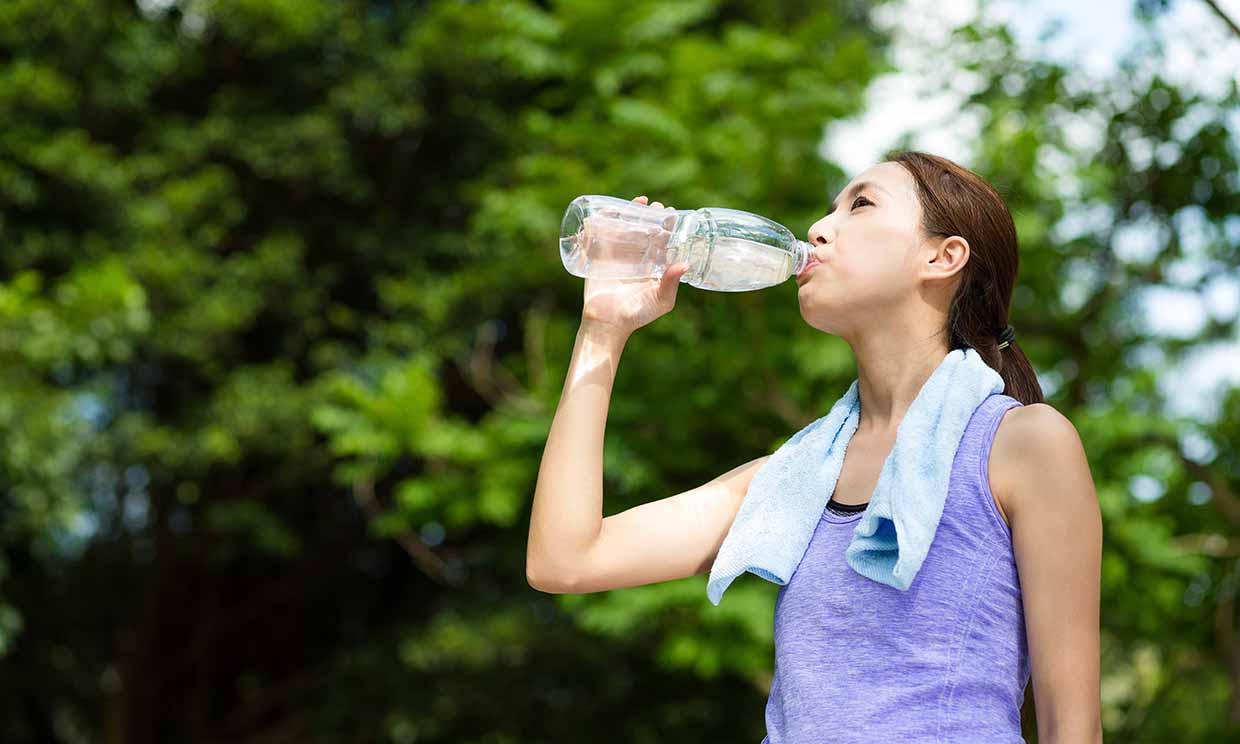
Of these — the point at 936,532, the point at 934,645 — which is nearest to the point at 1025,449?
the point at 936,532

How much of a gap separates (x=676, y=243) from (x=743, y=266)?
0.36 feet

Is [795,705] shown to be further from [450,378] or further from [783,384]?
[450,378]

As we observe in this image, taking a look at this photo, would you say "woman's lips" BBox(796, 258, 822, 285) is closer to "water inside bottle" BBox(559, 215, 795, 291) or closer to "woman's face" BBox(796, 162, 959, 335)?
"woman's face" BBox(796, 162, 959, 335)

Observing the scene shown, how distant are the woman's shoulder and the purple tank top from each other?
1cm

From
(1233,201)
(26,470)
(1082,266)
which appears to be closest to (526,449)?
(26,470)

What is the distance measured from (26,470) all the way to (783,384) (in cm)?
375

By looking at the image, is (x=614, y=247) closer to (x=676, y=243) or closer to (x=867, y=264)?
(x=676, y=243)

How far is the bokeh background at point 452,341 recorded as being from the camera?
20.3ft

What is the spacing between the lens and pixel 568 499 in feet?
5.27

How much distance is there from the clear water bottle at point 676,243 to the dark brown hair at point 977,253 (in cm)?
24

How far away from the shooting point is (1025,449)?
4.49 ft

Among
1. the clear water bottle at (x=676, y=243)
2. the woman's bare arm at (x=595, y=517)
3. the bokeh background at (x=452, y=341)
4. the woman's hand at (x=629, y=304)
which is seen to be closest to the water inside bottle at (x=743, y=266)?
the clear water bottle at (x=676, y=243)

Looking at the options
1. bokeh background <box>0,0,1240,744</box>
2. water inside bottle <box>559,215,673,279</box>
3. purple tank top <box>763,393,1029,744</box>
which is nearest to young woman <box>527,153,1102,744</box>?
purple tank top <box>763,393,1029,744</box>

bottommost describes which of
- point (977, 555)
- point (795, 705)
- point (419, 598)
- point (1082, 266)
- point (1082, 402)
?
point (419, 598)
